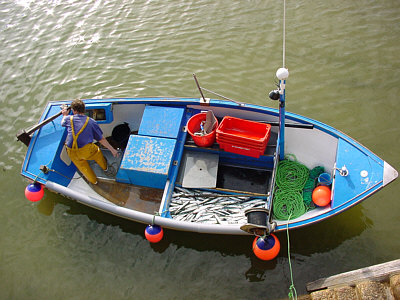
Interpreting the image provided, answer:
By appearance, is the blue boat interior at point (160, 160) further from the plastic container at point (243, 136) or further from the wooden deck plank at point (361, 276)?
the wooden deck plank at point (361, 276)

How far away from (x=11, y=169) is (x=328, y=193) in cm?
731

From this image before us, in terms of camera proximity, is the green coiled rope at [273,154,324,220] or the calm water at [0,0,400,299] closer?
the green coiled rope at [273,154,324,220]

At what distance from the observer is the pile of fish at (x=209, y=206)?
6.19 metres

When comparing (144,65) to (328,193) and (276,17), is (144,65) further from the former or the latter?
(328,193)

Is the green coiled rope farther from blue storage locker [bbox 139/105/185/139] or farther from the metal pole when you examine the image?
blue storage locker [bbox 139/105/185/139]

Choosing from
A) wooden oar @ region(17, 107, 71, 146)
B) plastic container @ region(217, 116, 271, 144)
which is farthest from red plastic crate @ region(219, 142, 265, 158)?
wooden oar @ region(17, 107, 71, 146)

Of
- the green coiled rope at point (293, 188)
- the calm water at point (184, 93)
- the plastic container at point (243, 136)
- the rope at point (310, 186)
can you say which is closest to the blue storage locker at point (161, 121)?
the plastic container at point (243, 136)

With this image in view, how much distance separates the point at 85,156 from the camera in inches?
260

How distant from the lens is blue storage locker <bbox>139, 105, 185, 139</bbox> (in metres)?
6.77

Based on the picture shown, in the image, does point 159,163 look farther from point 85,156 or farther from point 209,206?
point 85,156

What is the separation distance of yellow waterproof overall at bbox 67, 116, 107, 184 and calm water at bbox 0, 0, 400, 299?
936 mm

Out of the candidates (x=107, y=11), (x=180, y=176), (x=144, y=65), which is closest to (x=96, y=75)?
(x=144, y=65)

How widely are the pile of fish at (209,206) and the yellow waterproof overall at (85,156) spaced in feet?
5.97

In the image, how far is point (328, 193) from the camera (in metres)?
5.77
